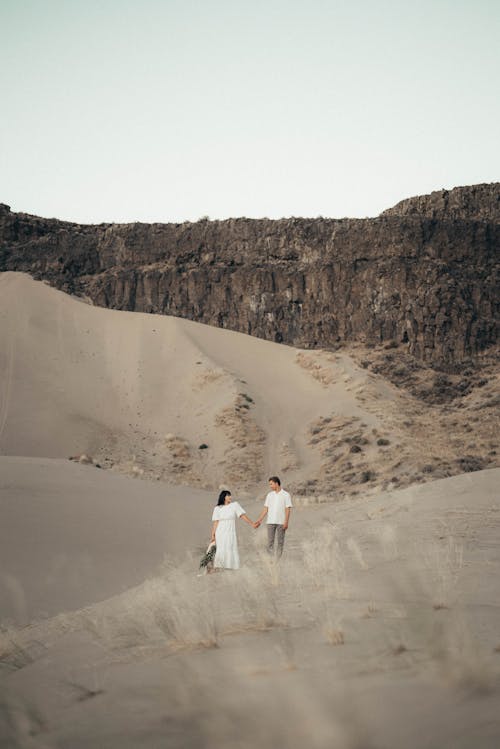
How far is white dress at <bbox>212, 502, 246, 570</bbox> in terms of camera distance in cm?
923

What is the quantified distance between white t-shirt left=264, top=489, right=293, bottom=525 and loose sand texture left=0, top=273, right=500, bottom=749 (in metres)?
0.66

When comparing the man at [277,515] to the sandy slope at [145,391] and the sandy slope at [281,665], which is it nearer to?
the sandy slope at [281,665]

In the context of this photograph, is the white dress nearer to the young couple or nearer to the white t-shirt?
the young couple

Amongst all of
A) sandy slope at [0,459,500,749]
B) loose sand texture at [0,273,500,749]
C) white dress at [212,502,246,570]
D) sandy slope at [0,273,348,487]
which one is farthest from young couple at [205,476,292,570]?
sandy slope at [0,273,348,487]

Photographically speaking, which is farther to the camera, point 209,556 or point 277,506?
point 277,506

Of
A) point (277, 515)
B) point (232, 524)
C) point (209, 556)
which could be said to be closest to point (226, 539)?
point (232, 524)

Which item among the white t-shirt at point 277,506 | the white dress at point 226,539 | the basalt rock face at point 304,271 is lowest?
the white dress at point 226,539

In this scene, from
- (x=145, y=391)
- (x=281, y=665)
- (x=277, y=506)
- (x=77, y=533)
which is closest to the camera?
(x=281, y=665)

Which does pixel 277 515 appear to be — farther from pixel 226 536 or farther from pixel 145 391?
pixel 145 391

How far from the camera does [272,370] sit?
38281 mm

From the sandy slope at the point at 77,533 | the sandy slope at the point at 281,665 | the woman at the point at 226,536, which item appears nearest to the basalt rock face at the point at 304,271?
the sandy slope at the point at 77,533

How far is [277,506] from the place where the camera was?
9.54 metres

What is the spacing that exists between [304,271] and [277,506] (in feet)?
114

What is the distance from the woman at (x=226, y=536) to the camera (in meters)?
9.23
